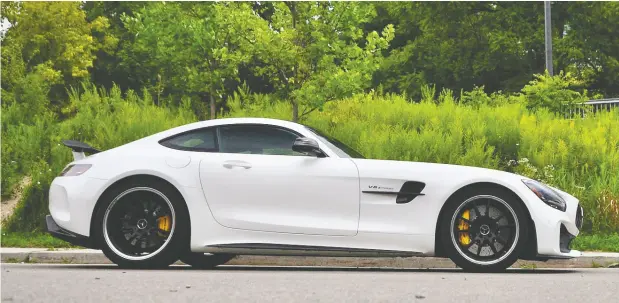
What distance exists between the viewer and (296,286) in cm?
756

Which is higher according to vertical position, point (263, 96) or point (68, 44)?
point (68, 44)

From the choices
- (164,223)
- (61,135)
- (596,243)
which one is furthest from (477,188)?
(61,135)

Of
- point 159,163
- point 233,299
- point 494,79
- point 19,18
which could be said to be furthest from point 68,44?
point 233,299

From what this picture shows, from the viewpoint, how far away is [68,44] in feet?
140

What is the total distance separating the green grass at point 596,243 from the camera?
12.1 metres

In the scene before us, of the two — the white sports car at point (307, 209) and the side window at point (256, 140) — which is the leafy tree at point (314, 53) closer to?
the side window at point (256, 140)

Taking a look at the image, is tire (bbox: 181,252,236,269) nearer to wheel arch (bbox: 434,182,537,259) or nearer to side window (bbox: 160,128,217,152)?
side window (bbox: 160,128,217,152)

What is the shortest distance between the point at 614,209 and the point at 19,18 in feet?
109

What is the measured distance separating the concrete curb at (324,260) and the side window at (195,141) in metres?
2.10

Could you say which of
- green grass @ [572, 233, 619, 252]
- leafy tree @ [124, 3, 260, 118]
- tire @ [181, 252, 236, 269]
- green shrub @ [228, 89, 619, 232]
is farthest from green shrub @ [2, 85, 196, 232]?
green grass @ [572, 233, 619, 252]

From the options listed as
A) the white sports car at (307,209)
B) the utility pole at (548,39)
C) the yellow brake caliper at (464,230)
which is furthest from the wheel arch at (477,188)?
the utility pole at (548,39)

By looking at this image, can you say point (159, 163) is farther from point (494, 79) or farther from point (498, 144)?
point (494, 79)

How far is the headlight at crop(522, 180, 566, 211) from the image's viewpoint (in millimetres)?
8953

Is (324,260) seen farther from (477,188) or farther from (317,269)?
(477,188)
